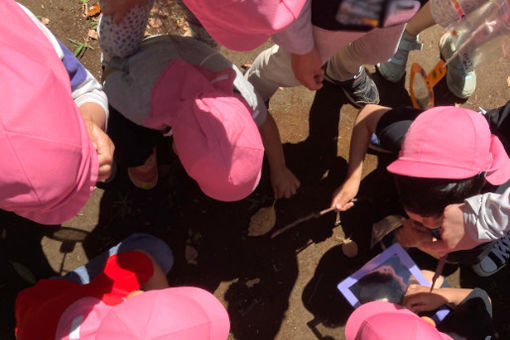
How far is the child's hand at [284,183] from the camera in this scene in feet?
8.01

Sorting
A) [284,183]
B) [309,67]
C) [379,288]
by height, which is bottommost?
[379,288]

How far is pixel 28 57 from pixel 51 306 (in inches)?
41.9

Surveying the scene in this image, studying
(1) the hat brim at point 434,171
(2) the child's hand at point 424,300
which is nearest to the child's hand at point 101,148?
(1) the hat brim at point 434,171

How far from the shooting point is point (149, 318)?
5.01 ft

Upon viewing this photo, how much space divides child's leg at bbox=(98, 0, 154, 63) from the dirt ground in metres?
0.52

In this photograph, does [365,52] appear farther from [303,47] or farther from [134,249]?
[134,249]

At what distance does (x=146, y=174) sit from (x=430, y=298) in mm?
1561

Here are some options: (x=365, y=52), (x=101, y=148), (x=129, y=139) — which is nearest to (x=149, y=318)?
(x=101, y=148)

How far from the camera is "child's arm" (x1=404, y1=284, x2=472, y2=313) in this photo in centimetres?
220

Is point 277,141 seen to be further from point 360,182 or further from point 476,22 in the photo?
point 476,22

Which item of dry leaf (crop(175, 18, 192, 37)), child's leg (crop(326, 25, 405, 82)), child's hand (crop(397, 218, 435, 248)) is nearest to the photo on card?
child's hand (crop(397, 218, 435, 248))

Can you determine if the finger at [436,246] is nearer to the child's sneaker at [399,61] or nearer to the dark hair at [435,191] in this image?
the dark hair at [435,191]

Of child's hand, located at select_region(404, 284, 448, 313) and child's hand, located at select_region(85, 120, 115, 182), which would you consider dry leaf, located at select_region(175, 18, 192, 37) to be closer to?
child's hand, located at select_region(85, 120, 115, 182)

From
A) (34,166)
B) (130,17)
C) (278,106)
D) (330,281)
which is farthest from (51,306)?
(278,106)
